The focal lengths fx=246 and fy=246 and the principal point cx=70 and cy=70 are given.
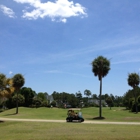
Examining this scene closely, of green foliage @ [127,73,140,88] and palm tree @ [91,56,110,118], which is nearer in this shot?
palm tree @ [91,56,110,118]

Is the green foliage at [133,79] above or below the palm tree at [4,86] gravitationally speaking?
above

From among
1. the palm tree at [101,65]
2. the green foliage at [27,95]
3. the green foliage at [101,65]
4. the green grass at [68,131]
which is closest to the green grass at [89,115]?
the palm tree at [101,65]

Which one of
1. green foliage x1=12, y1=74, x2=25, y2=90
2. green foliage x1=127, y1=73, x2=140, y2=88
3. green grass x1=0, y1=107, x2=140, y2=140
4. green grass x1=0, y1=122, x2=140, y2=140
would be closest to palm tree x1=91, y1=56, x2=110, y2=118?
green foliage x1=127, y1=73, x2=140, y2=88

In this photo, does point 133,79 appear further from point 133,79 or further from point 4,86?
point 4,86

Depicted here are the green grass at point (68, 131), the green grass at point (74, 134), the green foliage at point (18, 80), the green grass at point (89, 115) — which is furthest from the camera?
the green foliage at point (18, 80)

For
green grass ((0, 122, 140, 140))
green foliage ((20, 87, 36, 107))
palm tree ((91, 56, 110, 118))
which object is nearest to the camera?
green grass ((0, 122, 140, 140))

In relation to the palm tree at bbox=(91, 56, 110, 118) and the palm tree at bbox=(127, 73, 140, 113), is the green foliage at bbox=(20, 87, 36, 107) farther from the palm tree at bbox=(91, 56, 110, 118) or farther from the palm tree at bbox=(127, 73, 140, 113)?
the palm tree at bbox=(91, 56, 110, 118)

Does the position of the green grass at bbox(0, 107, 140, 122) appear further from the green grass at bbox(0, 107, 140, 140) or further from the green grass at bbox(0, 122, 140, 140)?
the green grass at bbox(0, 122, 140, 140)

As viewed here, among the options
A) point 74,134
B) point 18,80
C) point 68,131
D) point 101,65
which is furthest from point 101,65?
point 74,134

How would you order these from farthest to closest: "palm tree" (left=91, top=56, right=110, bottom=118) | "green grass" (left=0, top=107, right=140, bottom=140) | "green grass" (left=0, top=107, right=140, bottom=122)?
"palm tree" (left=91, top=56, right=110, bottom=118) → "green grass" (left=0, top=107, right=140, bottom=122) → "green grass" (left=0, top=107, right=140, bottom=140)

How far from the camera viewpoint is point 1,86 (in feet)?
117

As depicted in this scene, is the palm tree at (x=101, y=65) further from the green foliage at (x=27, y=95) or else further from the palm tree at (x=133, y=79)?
the green foliage at (x=27, y=95)

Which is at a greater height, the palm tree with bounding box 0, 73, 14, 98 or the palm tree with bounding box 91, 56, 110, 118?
the palm tree with bounding box 91, 56, 110, 118

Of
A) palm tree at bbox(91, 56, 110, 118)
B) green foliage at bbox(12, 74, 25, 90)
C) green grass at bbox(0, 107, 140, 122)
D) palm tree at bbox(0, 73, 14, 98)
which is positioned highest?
palm tree at bbox(91, 56, 110, 118)
